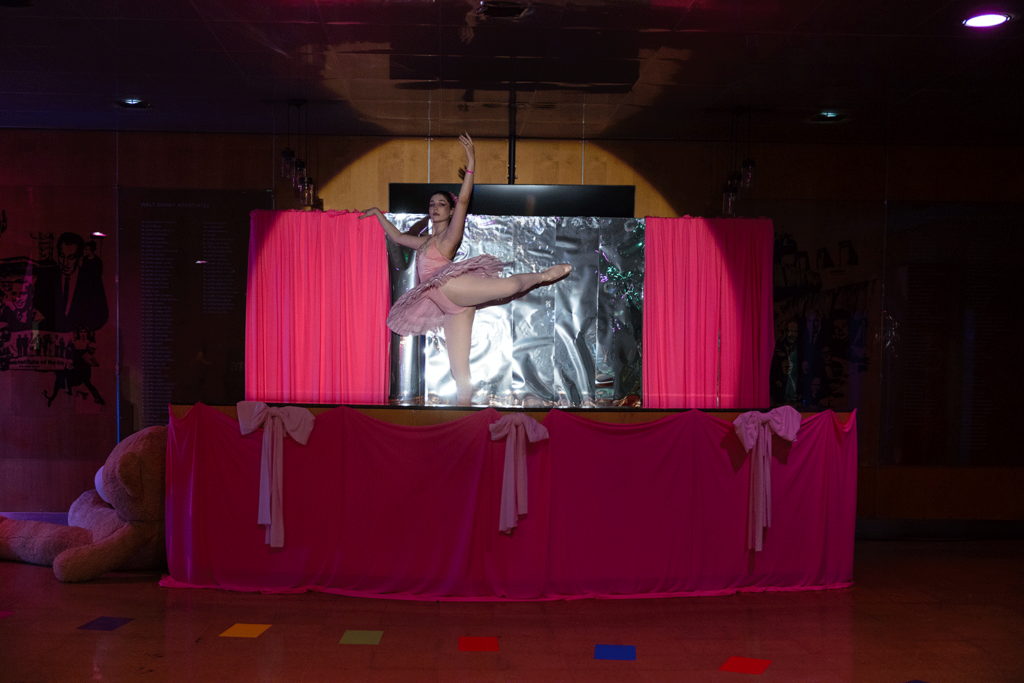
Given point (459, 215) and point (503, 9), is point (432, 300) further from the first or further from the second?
point (503, 9)

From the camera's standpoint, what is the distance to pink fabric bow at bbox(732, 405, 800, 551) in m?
4.59

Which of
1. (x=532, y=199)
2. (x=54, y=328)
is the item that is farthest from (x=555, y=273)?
(x=54, y=328)

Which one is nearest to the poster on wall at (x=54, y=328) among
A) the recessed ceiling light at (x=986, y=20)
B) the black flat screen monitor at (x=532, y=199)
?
the black flat screen monitor at (x=532, y=199)

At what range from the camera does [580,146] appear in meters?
6.82

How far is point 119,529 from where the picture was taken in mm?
4820

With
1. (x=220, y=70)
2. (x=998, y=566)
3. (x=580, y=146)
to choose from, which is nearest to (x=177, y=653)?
(x=220, y=70)

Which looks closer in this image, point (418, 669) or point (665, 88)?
point (418, 669)

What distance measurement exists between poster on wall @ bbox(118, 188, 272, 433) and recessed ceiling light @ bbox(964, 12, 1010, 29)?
5.48 metres

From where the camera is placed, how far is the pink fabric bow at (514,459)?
14.3 ft

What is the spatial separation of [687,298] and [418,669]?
3.77 metres

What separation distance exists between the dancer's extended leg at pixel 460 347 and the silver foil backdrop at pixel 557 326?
704 mm

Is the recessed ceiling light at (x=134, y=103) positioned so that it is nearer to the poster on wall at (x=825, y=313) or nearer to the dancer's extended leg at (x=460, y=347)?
the dancer's extended leg at (x=460, y=347)

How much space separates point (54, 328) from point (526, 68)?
15.3 ft

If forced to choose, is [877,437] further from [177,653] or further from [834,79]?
[177,653]
